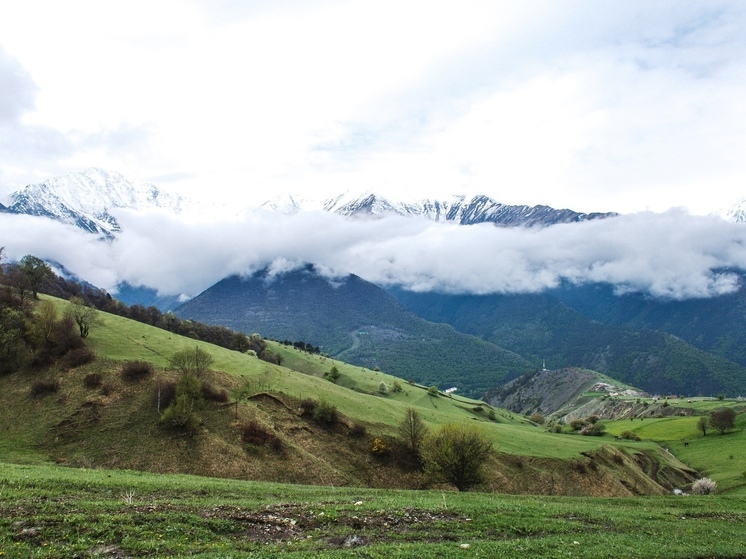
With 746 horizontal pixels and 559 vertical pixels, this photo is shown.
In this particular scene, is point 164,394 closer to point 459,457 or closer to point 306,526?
point 459,457

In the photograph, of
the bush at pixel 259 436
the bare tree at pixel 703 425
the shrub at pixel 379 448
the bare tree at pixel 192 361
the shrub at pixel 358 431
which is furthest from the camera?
the bare tree at pixel 703 425

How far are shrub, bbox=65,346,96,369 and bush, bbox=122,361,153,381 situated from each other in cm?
597

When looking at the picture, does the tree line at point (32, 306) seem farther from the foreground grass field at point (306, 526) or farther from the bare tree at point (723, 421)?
the bare tree at point (723, 421)

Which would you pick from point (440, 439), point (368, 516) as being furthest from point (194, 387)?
point (368, 516)

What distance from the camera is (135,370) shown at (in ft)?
228

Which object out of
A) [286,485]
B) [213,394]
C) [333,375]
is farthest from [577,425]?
[286,485]

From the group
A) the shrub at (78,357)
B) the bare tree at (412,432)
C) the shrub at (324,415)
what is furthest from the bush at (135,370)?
the bare tree at (412,432)

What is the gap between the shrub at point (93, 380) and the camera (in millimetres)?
65312

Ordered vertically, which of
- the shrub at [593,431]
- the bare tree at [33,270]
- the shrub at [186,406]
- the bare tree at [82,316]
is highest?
the bare tree at [33,270]

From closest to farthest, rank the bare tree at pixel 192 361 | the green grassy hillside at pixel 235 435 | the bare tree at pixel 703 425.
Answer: the green grassy hillside at pixel 235 435 < the bare tree at pixel 192 361 < the bare tree at pixel 703 425

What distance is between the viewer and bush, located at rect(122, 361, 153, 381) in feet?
226

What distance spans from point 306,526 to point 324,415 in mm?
53254

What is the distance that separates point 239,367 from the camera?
87750 millimetres

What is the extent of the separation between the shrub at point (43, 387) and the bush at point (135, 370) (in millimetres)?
8852
